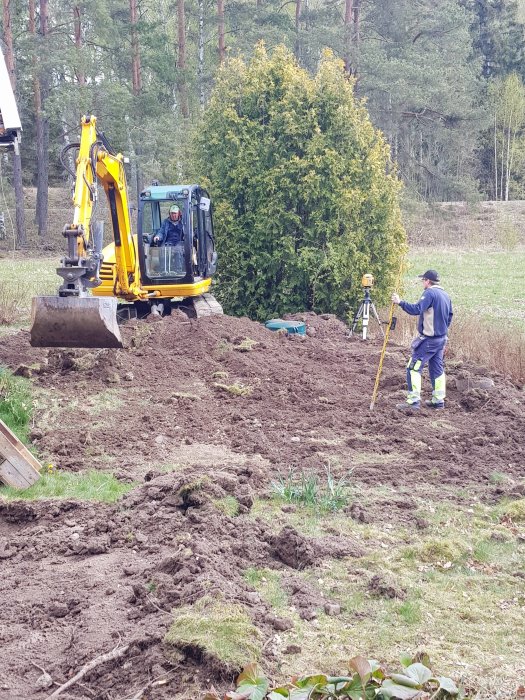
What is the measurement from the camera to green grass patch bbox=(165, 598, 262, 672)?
425 cm

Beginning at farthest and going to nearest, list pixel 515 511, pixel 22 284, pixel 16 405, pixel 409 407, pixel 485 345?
pixel 22 284
pixel 485 345
pixel 409 407
pixel 16 405
pixel 515 511

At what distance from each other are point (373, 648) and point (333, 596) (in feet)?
2.26

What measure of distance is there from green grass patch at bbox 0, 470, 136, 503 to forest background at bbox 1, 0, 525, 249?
47.1 ft

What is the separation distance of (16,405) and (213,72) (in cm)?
2708

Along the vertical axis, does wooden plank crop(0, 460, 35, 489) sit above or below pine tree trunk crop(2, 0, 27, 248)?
below

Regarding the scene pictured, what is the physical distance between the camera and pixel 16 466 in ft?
25.2

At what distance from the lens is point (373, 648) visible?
4809mm

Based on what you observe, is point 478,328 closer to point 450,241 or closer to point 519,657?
point 519,657

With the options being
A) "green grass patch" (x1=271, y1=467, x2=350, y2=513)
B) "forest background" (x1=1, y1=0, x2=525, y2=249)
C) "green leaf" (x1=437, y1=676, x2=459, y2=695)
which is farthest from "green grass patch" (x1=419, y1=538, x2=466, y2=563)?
"forest background" (x1=1, y1=0, x2=525, y2=249)

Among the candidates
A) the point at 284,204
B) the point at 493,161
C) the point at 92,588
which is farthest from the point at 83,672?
the point at 493,161

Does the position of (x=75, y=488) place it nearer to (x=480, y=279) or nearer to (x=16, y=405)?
(x=16, y=405)

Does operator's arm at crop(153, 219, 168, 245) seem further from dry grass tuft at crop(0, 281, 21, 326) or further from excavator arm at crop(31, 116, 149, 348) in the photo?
dry grass tuft at crop(0, 281, 21, 326)

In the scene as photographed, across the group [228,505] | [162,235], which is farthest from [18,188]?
[228,505]

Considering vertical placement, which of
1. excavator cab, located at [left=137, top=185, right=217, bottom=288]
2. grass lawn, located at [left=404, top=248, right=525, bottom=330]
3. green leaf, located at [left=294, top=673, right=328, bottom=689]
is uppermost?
excavator cab, located at [left=137, top=185, right=217, bottom=288]
